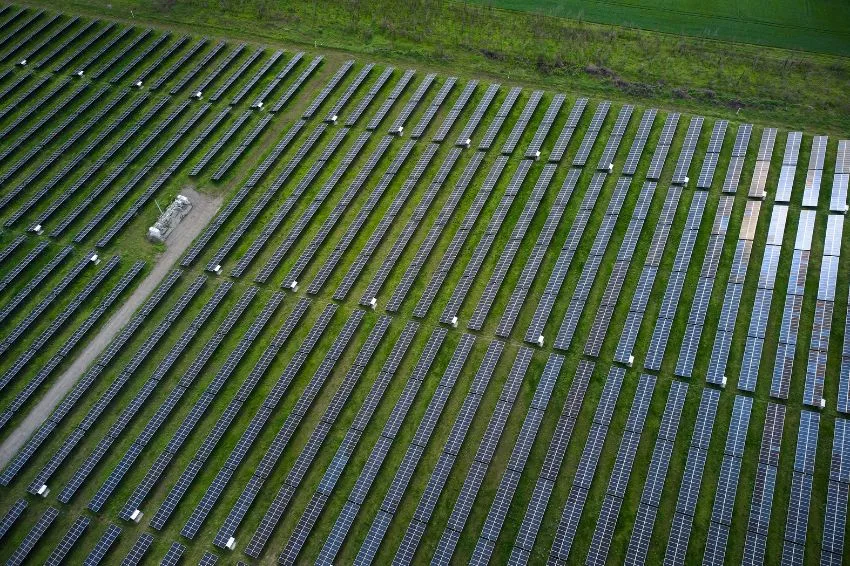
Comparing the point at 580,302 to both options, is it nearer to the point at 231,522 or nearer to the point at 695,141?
the point at 695,141

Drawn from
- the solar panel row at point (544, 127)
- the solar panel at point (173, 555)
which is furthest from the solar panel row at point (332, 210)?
the solar panel at point (173, 555)

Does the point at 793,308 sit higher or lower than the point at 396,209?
lower

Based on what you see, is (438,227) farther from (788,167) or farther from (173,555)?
(173,555)

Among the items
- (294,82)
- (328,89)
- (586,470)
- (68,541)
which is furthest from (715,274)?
(68,541)

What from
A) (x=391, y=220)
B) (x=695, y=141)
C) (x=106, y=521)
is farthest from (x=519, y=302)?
(x=106, y=521)

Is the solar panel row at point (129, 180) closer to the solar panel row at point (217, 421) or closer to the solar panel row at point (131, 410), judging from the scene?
the solar panel row at point (131, 410)

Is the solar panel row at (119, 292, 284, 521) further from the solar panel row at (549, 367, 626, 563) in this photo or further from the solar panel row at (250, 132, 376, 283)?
the solar panel row at (549, 367, 626, 563)

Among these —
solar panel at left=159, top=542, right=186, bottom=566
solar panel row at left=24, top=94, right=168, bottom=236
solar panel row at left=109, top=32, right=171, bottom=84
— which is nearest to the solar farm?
solar panel at left=159, top=542, right=186, bottom=566

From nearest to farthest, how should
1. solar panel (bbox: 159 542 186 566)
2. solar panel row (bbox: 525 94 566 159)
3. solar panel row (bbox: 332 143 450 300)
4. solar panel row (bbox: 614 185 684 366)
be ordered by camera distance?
1. solar panel (bbox: 159 542 186 566)
2. solar panel row (bbox: 614 185 684 366)
3. solar panel row (bbox: 332 143 450 300)
4. solar panel row (bbox: 525 94 566 159)
